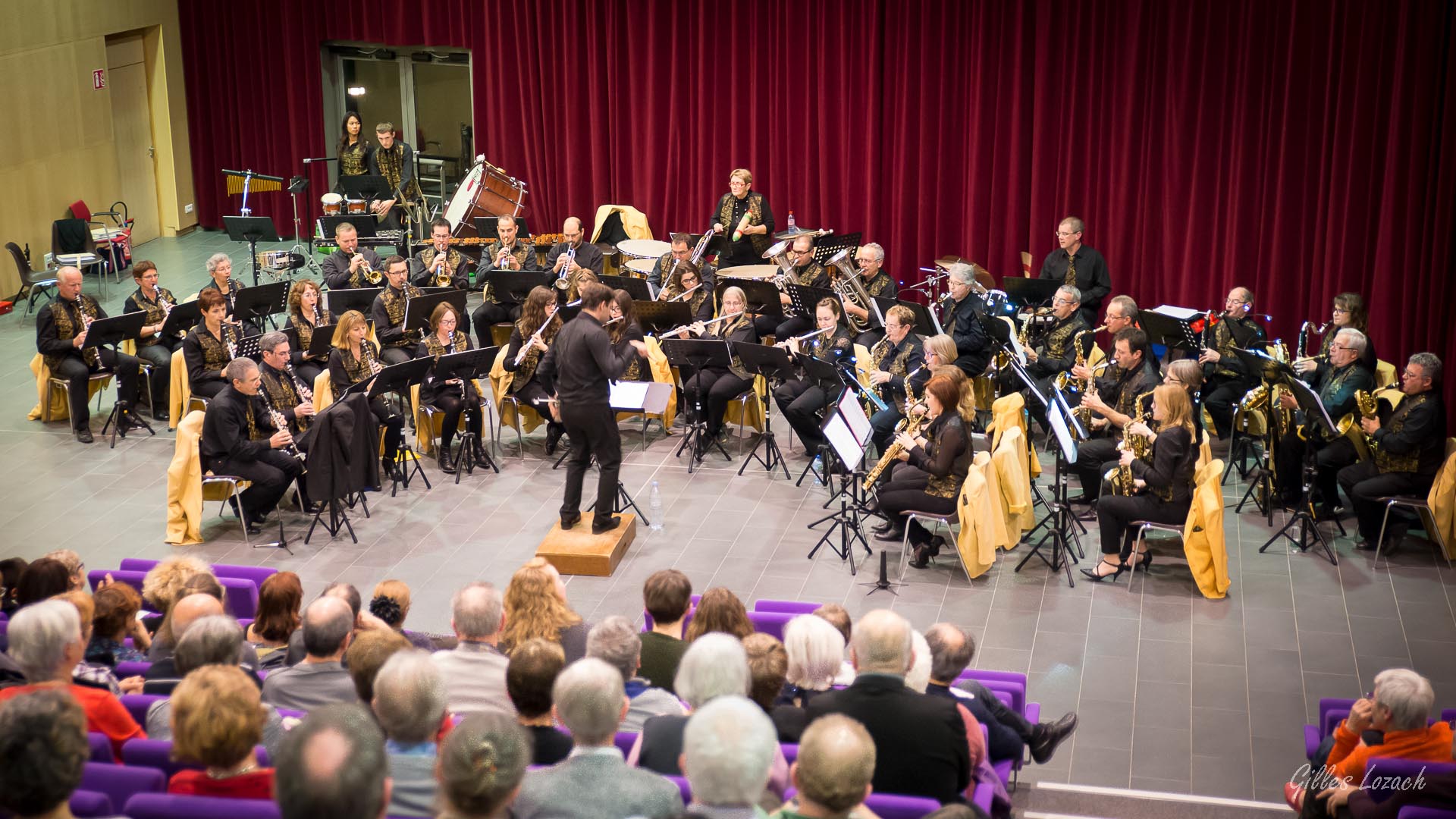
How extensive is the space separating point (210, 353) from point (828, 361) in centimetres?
431

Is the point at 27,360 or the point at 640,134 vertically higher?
the point at 640,134

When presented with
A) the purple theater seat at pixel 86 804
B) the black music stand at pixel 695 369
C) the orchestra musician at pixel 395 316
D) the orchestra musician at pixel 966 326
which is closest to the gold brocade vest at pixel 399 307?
the orchestra musician at pixel 395 316

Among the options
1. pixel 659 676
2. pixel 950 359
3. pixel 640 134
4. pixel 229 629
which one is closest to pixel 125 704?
pixel 229 629

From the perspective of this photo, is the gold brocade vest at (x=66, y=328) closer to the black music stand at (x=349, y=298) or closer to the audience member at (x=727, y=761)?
the black music stand at (x=349, y=298)

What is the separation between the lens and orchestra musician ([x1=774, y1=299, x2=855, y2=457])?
936cm

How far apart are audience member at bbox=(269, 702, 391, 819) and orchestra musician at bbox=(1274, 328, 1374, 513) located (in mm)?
6661

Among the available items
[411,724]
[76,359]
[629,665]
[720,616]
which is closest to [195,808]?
[411,724]

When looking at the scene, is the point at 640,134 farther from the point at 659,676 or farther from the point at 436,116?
the point at 659,676

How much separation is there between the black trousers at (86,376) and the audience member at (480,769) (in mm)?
7877

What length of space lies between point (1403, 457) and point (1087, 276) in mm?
3342

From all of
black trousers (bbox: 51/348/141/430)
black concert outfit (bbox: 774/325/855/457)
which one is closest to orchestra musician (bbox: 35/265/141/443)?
black trousers (bbox: 51/348/141/430)

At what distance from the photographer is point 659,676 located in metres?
4.70

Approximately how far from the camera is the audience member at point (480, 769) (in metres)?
3.07

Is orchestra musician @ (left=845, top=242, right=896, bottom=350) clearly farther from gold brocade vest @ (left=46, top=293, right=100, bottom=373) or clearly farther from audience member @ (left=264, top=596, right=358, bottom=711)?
audience member @ (left=264, top=596, right=358, bottom=711)
